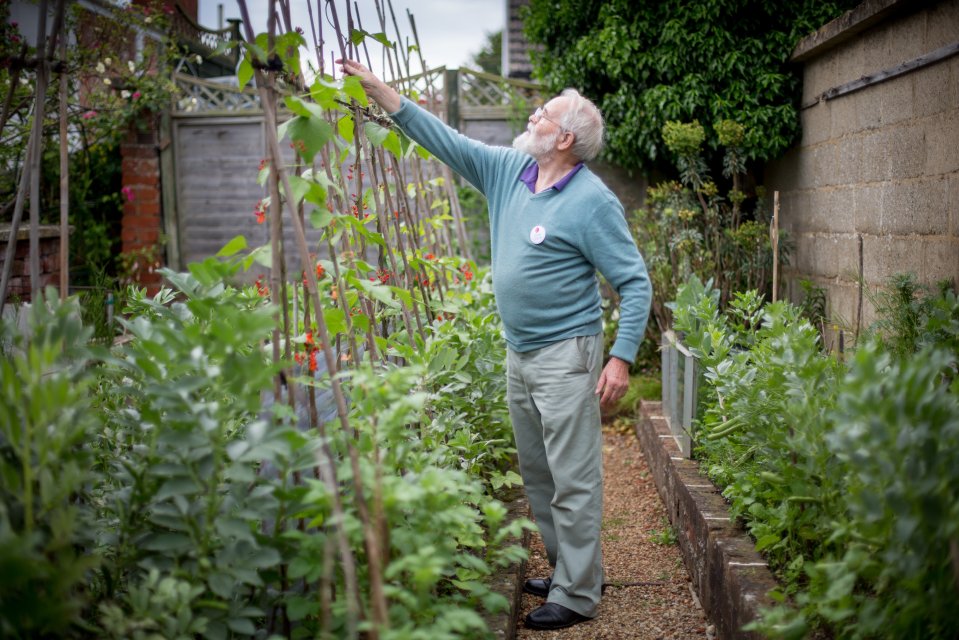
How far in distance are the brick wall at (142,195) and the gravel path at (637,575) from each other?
217 inches

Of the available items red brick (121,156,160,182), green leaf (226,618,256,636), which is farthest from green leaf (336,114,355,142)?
red brick (121,156,160,182)

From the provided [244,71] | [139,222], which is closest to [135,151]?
[139,222]

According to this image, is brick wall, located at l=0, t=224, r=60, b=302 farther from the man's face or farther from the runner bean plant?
the man's face

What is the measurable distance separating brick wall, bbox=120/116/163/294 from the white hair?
247 inches

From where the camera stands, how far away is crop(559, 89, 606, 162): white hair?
2.58 metres

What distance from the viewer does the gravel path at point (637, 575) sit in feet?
8.63

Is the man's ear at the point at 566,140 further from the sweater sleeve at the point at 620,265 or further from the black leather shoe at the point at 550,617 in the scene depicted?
the black leather shoe at the point at 550,617

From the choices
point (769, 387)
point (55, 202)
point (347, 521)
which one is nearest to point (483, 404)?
point (769, 387)

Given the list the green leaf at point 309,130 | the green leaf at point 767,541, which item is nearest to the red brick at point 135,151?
the green leaf at point 309,130

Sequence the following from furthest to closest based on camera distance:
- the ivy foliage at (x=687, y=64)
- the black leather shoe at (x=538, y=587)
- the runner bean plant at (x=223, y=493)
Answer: the ivy foliage at (x=687, y=64) → the black leather shoe at (x=538, y=587) → the runner bean plant at (x=223, y=493)

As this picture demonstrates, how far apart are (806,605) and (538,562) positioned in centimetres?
141

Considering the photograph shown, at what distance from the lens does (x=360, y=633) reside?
1.85 metres

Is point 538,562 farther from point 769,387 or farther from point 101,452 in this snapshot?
point 101,452

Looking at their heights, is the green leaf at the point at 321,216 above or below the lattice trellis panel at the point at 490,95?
below
